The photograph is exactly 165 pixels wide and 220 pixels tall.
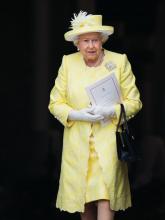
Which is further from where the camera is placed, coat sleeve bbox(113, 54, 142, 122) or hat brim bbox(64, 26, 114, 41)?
coat sleeve bbox(113, 54, 142, 122)

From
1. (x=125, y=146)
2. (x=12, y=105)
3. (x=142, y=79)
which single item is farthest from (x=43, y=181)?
(x=125, y=146)

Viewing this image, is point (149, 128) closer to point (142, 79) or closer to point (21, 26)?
point (142, 79)

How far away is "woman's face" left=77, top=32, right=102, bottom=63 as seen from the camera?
714 centimetres

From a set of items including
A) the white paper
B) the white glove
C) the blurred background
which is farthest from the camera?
the blurred background

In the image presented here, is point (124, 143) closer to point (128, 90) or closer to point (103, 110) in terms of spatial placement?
point (103, 110)

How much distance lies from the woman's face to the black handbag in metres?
0.44

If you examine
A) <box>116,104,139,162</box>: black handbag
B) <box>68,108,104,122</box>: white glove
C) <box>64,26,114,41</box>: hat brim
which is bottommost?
<box>116,104,139,162</box>: black handbag

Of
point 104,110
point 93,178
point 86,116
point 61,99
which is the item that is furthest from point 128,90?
point 93,178

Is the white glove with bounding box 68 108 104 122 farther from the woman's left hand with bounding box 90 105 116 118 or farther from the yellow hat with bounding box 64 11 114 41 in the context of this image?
the yellow hat with bounding box 64 11 114 41

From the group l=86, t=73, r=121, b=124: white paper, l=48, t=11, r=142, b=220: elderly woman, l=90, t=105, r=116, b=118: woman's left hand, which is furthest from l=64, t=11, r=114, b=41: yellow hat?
l=90, t=105, r=116, b=118: woman's left hand

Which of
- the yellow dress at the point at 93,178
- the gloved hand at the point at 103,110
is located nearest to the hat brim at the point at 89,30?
the gloved hand at the point at 103,110

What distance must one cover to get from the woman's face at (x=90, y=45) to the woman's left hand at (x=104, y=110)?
39 cm

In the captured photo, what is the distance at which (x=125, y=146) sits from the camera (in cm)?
711

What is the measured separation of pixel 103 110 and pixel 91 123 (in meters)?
0.20
